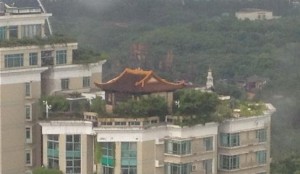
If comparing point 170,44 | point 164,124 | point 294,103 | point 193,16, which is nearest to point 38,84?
point 164,124

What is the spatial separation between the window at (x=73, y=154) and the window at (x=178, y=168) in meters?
2.12

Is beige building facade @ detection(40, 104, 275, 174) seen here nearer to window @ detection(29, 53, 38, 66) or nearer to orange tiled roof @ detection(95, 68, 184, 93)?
orange tiled roof @ detection(95, 68, 184, 93)

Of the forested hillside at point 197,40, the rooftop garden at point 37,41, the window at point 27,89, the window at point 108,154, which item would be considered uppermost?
the rooftop garden at point 37,41

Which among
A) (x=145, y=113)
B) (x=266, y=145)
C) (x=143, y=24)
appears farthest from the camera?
(x=143, y=24)

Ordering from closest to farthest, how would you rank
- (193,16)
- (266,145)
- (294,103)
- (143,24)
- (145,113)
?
(145,113)
(266,145)
(294,103)
(143,24)
(193,16)

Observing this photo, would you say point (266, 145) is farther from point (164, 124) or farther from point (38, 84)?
point (38, 84)

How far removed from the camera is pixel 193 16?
119 meters

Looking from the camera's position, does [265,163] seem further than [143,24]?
No

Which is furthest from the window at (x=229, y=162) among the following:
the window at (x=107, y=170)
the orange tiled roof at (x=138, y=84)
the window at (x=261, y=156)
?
the window at (x=107, y=170)

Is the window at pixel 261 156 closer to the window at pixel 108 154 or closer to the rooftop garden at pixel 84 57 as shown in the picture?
the window at pixel 108 154

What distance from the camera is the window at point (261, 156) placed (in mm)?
29620

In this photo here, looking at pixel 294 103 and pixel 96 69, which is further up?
pixel 96 69

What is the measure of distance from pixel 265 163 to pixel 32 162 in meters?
5.99

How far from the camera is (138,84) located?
2792 cm
